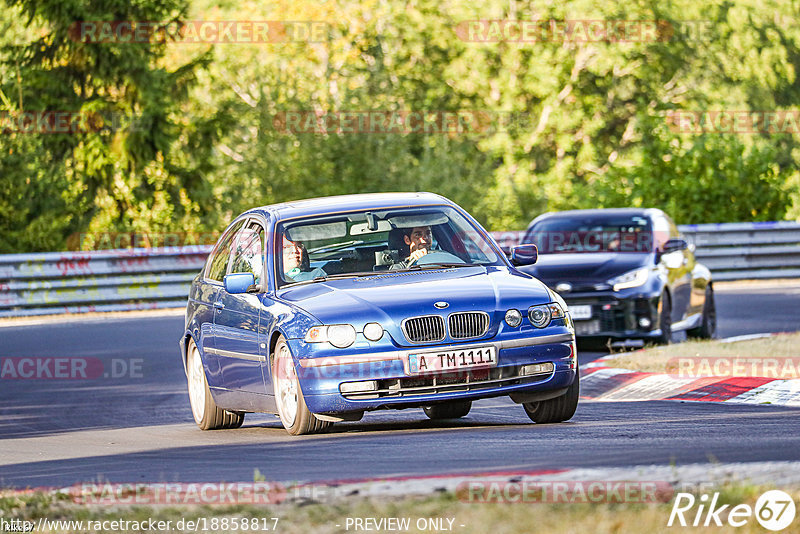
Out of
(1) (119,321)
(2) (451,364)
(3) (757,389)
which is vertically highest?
(2) (451,364)

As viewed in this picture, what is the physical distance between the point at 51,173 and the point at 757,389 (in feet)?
77.8

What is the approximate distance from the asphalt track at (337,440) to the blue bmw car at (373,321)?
0.24 meters

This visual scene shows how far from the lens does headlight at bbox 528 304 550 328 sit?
31.8 ft

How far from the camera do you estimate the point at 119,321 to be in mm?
23594

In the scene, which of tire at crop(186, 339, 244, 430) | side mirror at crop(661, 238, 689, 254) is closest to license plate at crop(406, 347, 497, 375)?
tire at crop(186, 339, 244, 430)

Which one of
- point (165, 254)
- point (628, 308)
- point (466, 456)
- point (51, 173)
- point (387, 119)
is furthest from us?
point (387, 119)

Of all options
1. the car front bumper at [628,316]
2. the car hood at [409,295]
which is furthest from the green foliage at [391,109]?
the car hood at [409,295]

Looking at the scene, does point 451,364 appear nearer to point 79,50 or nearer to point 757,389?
point 757,389

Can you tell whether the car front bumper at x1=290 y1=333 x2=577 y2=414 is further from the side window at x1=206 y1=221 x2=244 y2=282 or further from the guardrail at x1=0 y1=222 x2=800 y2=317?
the guardrail at x1=0 y1=222 x2=800 y2=317

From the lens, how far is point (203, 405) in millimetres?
11758

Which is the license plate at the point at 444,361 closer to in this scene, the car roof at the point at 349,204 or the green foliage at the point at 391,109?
the car roof at the point at 349,204

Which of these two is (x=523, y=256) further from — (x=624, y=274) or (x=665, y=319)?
(x=665, y=319)

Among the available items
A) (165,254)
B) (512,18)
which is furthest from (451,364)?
(512,18)

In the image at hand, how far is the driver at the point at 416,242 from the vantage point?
10.7 metres
